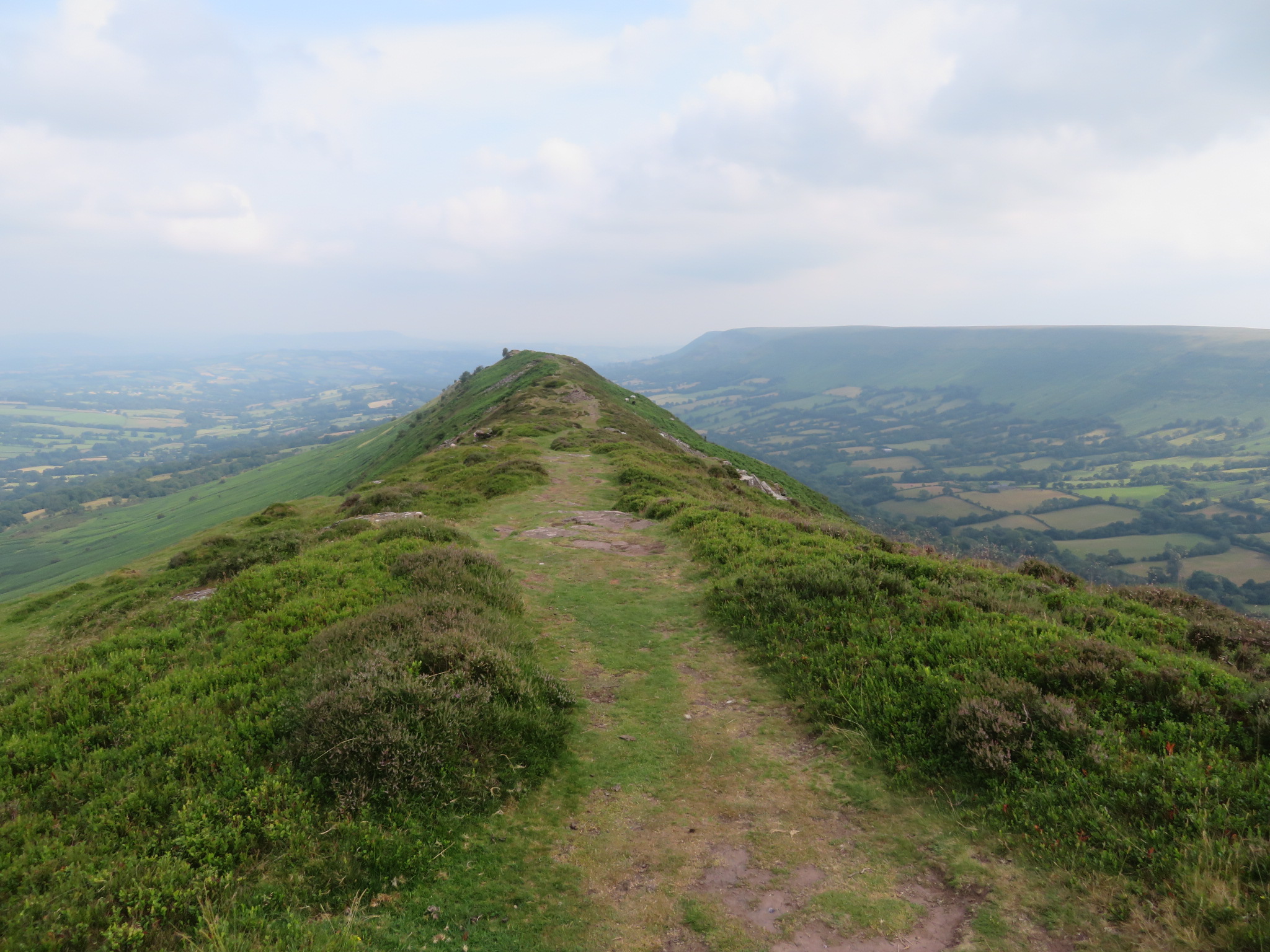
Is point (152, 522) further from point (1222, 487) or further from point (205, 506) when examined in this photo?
point (1222, 487)

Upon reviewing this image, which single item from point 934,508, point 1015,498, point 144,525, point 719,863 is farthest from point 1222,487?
point 144,525

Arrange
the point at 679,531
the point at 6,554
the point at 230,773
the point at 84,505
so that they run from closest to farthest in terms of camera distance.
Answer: the point at 230,773, the point at 679,531, the point at 6,554, the point at 84,505

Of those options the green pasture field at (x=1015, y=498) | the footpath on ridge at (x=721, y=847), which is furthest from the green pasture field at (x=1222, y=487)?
the footpath on ridge at (x=721, y=847)

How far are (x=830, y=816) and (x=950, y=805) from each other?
1421 mm

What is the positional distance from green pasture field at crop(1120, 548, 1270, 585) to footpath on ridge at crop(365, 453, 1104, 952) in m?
124

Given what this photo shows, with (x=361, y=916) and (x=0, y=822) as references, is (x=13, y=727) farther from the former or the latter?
(x=361, y=916)

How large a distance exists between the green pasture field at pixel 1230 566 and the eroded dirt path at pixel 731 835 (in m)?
124

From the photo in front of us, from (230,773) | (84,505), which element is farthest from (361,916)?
(84,505)

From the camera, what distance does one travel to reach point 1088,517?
139750 mm

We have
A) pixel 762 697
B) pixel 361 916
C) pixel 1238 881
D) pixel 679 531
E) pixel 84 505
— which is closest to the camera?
pixel 1238 881

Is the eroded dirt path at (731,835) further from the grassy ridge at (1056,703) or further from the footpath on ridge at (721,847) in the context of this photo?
the grassy ridge at (1056,703)

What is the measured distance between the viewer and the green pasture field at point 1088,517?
435ft

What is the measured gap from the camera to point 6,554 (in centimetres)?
11606

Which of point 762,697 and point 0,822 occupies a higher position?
point 0,822
